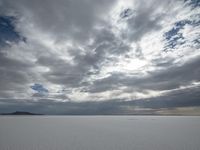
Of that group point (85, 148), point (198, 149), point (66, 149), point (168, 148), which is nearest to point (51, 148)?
point (66, 149)

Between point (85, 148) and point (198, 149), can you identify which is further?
point (85, 148)

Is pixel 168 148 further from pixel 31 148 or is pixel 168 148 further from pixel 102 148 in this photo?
pixel 31 148

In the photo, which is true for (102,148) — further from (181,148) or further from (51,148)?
(181,148)

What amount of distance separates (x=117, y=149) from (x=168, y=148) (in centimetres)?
426

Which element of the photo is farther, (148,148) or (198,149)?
(148,148)

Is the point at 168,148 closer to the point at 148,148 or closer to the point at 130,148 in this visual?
the point at 148,148

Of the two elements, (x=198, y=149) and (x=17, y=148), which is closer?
(x=198, y=149)

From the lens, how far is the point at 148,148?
1525 cm

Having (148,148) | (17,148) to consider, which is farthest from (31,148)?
(148,148)

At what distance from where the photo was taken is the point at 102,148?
15484mm

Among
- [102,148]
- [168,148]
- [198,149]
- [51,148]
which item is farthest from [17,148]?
[198,149]

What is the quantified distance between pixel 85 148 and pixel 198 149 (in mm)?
8997

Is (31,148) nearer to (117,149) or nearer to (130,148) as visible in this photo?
(117,149)

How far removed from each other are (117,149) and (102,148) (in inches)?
51.8
